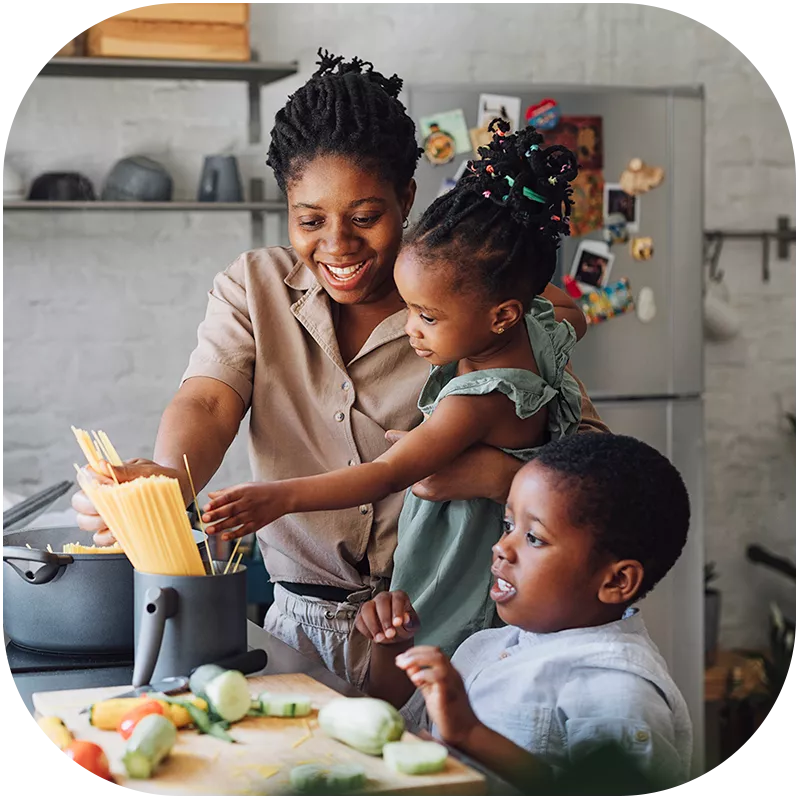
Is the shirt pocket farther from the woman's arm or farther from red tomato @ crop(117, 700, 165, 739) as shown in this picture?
the woman's arm

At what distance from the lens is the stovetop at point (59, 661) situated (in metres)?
1.10

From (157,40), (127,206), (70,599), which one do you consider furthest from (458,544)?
(157,40)

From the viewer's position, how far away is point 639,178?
2805 millimetres

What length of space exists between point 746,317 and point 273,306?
89.9 inches

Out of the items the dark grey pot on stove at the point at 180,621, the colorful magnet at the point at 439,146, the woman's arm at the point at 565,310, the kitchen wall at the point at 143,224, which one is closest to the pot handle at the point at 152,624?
the dark grey pot on stove at the point at 180,621

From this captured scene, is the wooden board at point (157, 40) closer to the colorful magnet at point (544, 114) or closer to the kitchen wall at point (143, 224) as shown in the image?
the kitchen wall at point (143, 224)

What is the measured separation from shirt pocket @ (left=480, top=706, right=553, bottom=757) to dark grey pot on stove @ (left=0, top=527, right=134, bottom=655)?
14.0 inches

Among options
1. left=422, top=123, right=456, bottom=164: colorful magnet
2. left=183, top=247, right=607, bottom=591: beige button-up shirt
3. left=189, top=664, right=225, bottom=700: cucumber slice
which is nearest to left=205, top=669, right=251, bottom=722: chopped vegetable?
left=189, top=664, right=225, bottom=700: cucumber slice

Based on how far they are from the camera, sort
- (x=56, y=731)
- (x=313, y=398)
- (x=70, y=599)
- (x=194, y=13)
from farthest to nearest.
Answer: (x=194, y=13)
(x=313, y=398)
(x=70, y=599)
(x=56, y=731)

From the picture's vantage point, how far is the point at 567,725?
0.96 m

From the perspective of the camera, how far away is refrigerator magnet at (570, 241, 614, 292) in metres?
2.79

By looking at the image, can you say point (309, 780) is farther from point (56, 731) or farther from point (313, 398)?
point (313, 398)

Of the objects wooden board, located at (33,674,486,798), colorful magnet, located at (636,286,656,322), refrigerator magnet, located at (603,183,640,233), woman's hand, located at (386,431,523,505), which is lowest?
wooden board, located at (33,674,486,798)

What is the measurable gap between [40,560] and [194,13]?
2.02 m
